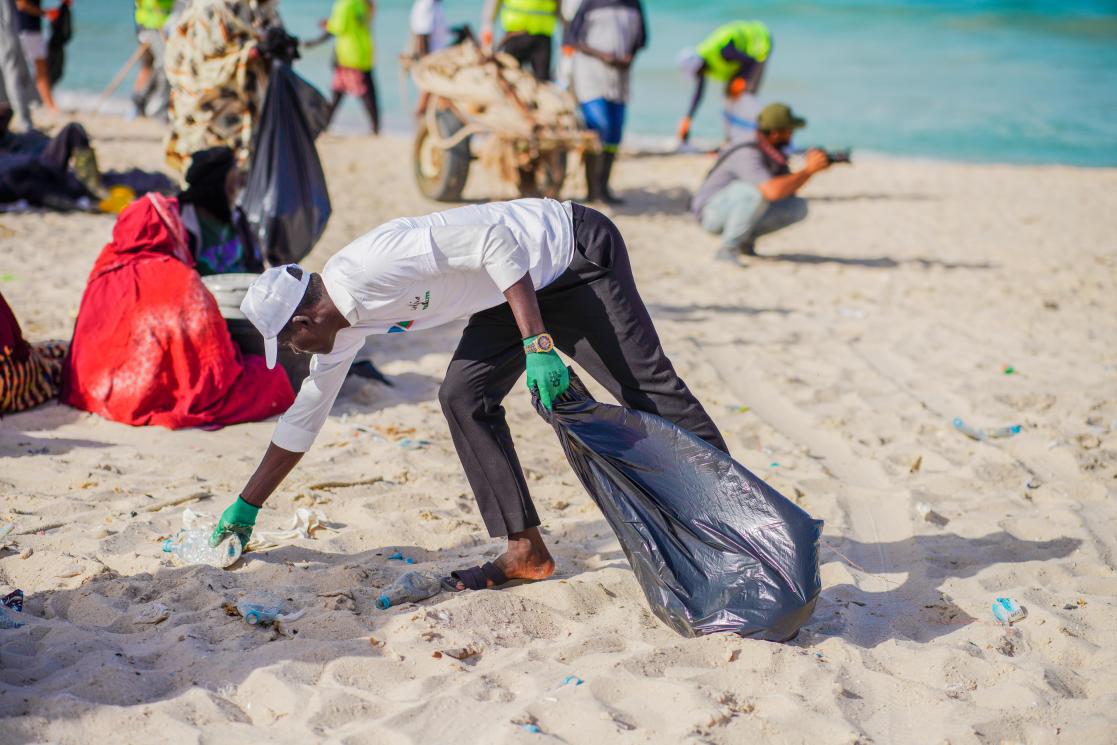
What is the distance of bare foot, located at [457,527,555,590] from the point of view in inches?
118

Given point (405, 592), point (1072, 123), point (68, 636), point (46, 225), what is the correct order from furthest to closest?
point (1072, 123) < point (46, 225) < point (405, 592) < point (68, 636)

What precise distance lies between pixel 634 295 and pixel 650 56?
912 inches

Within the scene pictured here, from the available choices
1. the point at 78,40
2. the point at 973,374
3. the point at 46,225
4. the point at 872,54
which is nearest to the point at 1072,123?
the point at 872,54

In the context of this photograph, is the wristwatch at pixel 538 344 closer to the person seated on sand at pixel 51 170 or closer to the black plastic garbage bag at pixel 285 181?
the black plastic garbage bag at pixel 285 181

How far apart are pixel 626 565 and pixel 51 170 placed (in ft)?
19.3

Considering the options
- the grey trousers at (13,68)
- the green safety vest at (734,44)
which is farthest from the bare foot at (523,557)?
the grey trousers at (13,68)

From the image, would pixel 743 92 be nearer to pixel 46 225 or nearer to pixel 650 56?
pixel 46 225

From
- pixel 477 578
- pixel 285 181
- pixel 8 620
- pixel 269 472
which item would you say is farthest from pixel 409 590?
pixel 285 181

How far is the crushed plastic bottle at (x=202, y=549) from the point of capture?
9.97 ft

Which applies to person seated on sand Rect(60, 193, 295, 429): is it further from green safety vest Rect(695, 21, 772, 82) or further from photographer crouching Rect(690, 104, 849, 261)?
green safety vest Rect(695, 21, 772, 82)

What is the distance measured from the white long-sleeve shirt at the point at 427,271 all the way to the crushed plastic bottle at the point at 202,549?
0.38 m

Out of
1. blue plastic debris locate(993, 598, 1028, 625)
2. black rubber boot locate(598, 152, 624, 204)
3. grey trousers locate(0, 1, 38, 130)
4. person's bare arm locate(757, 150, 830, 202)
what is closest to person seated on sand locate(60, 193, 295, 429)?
blue plastic debris locate(993, 598, 1028, 625)

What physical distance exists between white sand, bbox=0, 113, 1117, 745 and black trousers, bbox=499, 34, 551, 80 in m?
3.70

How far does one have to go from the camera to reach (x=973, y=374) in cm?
518
